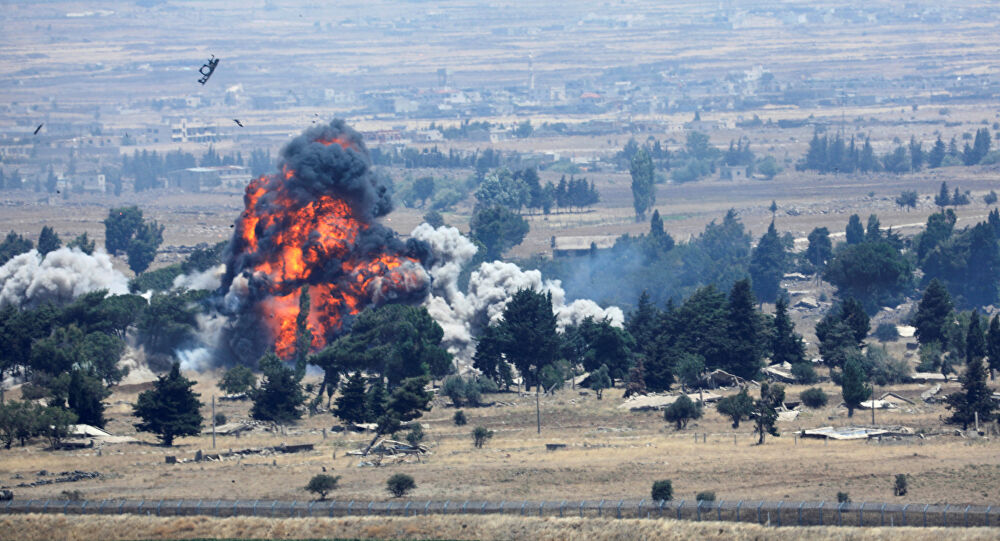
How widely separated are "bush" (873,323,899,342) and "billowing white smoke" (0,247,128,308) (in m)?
84.3

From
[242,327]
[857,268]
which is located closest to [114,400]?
[242,327]

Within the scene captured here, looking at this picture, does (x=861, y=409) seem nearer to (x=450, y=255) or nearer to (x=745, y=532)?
(x=745, y=532)

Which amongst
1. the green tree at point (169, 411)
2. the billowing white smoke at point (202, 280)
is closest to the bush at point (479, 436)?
the green tree at point (169, 411)

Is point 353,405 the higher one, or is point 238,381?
point 353,405

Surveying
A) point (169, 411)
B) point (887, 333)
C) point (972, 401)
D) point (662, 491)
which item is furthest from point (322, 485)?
point (887, 333)

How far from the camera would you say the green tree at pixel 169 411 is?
5064 inches

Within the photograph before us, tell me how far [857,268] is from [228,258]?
247 feet

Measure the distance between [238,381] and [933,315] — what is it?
2722 inches

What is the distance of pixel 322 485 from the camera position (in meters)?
105

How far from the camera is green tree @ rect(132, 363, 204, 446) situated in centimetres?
12862

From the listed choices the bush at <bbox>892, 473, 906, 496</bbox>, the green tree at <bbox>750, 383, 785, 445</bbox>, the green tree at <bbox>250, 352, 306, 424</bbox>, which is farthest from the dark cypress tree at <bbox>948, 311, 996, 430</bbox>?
the green tree at <bbox>250, 352, 306, 424</bbox>

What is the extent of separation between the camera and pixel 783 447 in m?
120

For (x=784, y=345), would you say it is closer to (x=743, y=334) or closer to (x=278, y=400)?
(x=743, y=334)

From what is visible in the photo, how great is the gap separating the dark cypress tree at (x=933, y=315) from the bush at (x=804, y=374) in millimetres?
21950
